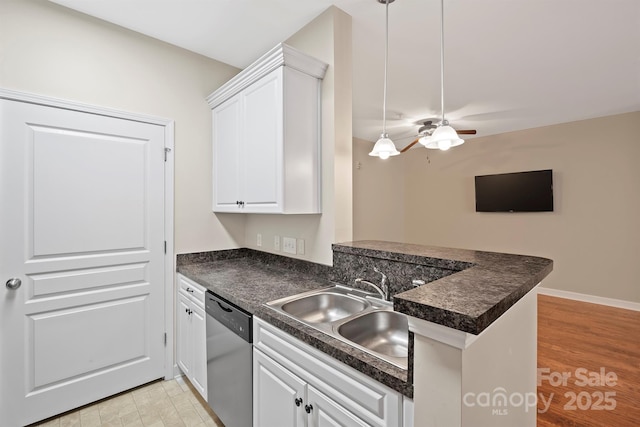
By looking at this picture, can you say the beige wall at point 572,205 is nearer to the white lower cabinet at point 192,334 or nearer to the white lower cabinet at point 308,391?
the white lower cabinet at point 192,334

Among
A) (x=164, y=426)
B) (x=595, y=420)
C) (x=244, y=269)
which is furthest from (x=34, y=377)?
(x=595, y=420)

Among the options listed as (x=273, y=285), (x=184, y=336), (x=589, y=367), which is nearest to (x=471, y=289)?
(x=273, y=285)

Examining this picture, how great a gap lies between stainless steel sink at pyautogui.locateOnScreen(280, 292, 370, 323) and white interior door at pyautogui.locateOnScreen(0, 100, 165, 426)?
4.35 feet

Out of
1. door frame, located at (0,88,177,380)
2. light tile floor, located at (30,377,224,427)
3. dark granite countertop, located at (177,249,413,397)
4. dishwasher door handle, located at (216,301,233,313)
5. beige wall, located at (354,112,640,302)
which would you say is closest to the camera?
dark granite countertop, located at (177,249,413,397)

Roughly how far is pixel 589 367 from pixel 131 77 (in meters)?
4.48

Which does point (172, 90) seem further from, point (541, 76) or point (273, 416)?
point (541, 76)

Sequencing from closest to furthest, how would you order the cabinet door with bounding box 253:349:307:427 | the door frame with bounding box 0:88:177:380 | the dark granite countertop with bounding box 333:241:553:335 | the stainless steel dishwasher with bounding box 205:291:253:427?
the dark granite countertop with bounding box 333:241:553:335 → the cabinet door with bounding box 253:349:307:427 → the stainless steel dishwasher with bounding box 205:291:253:427 → the door frame with bounding box 0:88:177:380

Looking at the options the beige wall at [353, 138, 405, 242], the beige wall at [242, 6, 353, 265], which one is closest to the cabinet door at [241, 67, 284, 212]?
the beige wall at [242, 6, 353, 265]

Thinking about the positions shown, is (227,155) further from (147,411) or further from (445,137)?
(147,411)

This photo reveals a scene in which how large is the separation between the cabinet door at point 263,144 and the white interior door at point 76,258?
754mm

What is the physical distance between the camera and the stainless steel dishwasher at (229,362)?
1.48 m

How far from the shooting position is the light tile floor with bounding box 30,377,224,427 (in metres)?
1.83

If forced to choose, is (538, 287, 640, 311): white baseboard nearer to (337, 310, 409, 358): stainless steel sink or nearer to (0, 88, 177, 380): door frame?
(337, 310, 409, 358): stainless steel sink

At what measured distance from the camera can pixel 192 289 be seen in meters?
2.06
